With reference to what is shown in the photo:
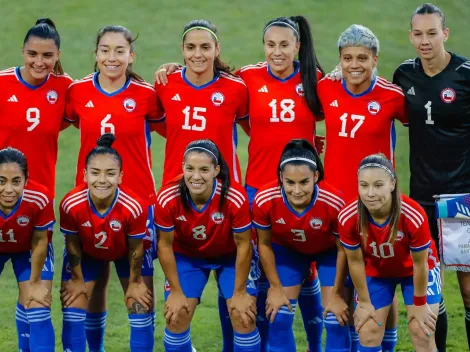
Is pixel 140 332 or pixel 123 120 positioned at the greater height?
pixel 123 120

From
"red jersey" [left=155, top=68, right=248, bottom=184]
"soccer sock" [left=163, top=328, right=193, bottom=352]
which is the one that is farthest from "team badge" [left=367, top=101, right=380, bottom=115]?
"soccer sock" [left=163, top=328, right=193, bottom=352]

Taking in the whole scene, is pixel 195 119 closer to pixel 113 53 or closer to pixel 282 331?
pixel 113 53

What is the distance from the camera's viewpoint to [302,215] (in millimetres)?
5535

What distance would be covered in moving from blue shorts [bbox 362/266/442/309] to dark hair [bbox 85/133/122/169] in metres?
1.57

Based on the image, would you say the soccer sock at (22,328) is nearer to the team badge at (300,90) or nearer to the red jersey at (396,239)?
the red jersey at (396,239)

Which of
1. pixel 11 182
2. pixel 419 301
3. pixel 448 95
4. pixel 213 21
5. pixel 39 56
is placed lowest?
pixel 419 301

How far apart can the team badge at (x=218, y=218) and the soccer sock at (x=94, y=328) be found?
1.00 meters

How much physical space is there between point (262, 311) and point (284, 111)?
1.22 meters

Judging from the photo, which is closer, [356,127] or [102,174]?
[102,174]

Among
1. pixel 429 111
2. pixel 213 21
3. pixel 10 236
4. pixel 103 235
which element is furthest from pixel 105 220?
pixel 213 21

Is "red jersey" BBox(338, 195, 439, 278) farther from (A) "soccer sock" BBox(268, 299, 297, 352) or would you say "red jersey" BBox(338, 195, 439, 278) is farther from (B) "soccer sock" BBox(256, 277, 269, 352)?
(B) "soccer sock" BBox(256, 277, 269, 352)

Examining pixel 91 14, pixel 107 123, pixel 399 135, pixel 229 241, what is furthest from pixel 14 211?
pixel 91 14

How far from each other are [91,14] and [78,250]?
732 centimetres

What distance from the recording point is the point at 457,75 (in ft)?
18.9
